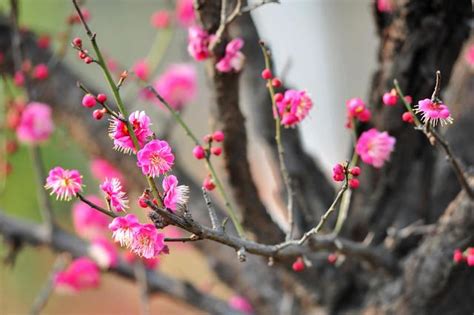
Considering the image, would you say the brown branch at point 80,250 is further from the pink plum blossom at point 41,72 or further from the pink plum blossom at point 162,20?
the pink plum blossom at point 162,20

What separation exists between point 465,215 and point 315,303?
0.47 meters

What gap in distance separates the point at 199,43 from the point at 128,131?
0.37 meters

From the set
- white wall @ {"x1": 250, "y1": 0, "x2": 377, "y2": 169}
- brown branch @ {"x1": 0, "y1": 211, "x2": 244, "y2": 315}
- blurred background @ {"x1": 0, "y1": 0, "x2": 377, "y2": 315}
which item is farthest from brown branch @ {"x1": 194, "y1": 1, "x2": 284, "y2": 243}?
white wall @ {"x1": 250, "y1": 0, "x2": 377, "y2": 169}

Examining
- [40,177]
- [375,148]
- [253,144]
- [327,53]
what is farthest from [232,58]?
[327,53]

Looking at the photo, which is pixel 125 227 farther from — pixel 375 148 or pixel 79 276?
pixel 79 276

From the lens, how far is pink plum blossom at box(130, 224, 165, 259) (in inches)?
30.9

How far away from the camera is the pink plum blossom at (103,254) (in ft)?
5.51

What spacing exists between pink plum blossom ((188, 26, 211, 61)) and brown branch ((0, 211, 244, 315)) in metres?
0.72

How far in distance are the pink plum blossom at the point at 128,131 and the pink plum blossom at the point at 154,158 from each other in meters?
0.04

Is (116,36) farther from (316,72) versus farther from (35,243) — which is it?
(35,243)

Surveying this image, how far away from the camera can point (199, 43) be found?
3.69ft

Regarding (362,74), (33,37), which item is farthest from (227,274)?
(362,74)

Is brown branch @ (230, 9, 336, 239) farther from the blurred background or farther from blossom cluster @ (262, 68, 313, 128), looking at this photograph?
the blurred background

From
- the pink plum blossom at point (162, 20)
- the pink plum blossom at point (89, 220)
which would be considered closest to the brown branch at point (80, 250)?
the pink plum blossom at point (89, 220)
